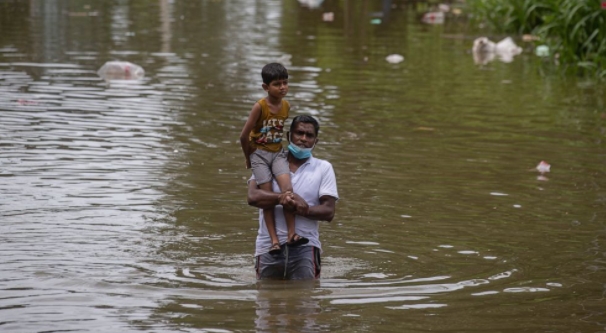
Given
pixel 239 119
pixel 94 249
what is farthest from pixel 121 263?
pixel 239 119

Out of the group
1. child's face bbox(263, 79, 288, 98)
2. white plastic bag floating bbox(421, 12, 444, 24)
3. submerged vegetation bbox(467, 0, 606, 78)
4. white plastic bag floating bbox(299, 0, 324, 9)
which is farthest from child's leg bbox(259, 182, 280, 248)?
white plastic bag floating bbox(299, 0, 324, 9)

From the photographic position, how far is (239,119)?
12.1 m

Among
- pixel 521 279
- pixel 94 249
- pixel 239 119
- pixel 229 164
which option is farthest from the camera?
pixel 239 119

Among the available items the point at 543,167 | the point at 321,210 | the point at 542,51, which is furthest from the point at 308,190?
the point at 542,51

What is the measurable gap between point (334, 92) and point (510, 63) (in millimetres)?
4652

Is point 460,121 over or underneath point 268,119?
underneath

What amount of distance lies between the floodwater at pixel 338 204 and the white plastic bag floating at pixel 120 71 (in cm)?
17

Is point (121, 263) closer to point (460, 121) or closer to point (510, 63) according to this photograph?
point (460, 121)

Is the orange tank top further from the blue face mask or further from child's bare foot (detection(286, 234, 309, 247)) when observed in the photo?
child's bare foot (detection(286, 234, 309, 247))

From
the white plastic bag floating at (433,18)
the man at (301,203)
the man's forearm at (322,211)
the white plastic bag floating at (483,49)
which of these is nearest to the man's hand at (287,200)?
the man at (301,203)

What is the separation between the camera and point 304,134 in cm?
599

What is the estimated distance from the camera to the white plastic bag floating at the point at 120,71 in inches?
591

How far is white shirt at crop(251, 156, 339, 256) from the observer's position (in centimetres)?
609

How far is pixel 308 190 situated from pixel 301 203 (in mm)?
163
